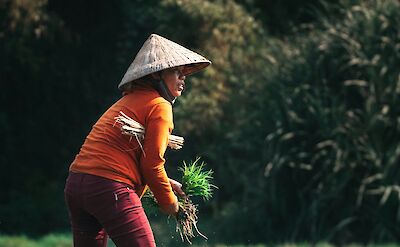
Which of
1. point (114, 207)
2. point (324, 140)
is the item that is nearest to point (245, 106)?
point (324, 140)

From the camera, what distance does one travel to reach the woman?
5.27 metres

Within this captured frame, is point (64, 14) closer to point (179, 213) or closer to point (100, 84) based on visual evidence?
point (100, 84)

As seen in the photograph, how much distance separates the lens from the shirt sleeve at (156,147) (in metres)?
5.30

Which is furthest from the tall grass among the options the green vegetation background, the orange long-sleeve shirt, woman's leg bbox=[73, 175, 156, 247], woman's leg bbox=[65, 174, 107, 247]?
woman's leg bbox=[73, 175, 156, 247]

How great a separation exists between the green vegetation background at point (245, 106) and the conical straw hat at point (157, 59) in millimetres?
5488

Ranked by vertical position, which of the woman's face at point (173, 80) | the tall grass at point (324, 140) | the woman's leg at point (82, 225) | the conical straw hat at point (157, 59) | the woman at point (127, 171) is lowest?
the tall grass at point (324, 140)

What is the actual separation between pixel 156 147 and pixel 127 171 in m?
0.21

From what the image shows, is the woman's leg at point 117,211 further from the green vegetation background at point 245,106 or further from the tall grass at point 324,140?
the tall grass at point 324,140

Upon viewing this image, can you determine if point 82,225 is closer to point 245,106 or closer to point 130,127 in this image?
point 130,127

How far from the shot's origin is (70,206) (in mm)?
5445

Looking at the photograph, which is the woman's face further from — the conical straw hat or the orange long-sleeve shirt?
the orange long-sleeve shirt

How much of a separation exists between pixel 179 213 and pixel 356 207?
771 cm

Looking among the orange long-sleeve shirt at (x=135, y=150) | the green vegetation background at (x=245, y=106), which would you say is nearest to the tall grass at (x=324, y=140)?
the green vegetation background at (x=245, y=106)

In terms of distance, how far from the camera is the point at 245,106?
15.0 meters
